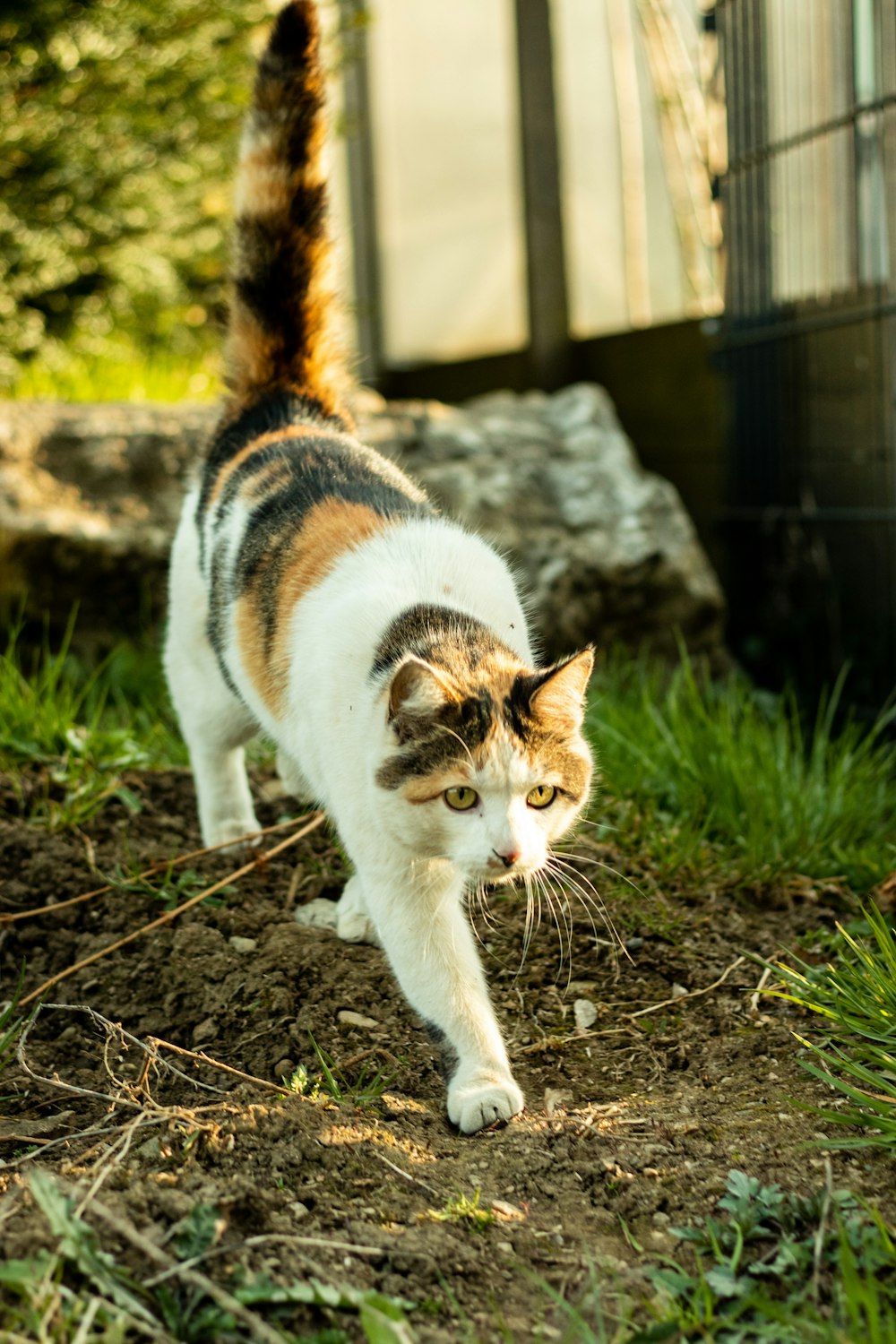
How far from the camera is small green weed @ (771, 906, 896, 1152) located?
201 centimetres

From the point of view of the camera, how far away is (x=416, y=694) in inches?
92.1

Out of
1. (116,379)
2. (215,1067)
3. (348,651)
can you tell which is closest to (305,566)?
(348,651)

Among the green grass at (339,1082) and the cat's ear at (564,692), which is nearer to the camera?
the green grass at (339,1082)

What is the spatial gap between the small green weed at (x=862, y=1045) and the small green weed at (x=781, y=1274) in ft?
0.50

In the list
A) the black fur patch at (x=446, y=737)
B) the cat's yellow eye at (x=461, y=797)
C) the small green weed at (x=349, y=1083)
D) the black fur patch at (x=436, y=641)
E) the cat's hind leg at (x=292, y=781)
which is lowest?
the small green weed at (x=349, y=1083)

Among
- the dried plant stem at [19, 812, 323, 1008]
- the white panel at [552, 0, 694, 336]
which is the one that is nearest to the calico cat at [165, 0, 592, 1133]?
the dried plant stem at [19, 812, 323, 1008]

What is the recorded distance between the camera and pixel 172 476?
5.12m

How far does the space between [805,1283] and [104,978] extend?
1583 millimetres

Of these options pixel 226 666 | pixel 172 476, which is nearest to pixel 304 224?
pixel 226 666

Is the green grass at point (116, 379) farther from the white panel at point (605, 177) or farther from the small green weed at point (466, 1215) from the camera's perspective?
the small green weed at point (466, 1215)

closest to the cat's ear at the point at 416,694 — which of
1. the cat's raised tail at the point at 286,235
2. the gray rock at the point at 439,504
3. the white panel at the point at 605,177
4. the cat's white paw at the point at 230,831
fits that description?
the cat's white paw at the point at 230,831

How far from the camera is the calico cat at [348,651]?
238cm

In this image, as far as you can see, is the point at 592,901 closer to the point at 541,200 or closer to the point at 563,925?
the point at 563,925

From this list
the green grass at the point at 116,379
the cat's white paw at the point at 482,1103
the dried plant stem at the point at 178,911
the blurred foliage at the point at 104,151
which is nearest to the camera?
the cat's white paw at the point at 482,1103
